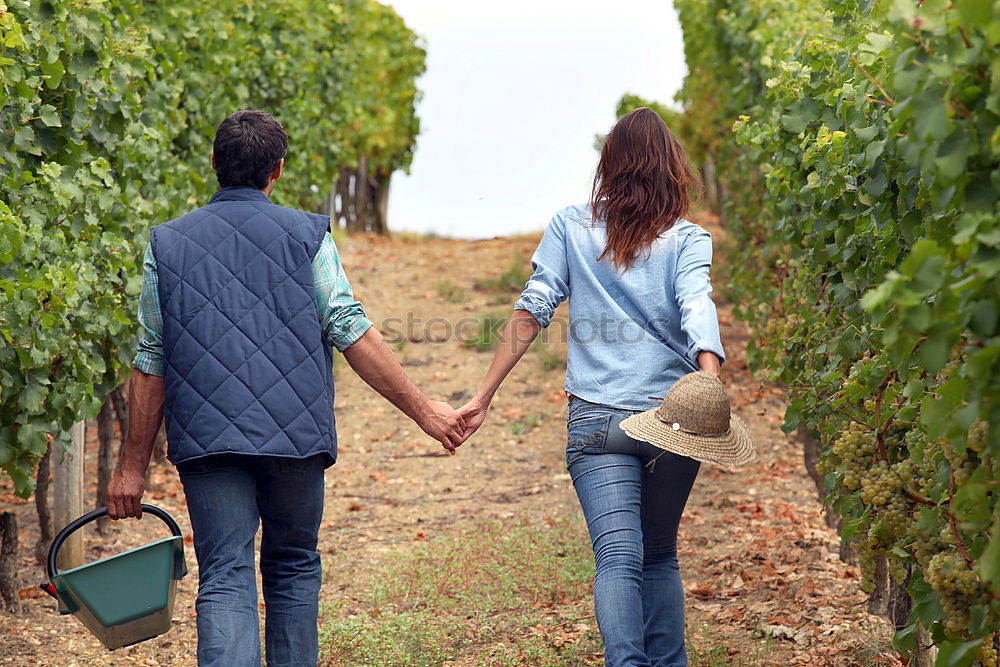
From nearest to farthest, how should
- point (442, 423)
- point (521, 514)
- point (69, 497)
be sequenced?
point (442, 423) → point (69, 497) → point (521, 514)

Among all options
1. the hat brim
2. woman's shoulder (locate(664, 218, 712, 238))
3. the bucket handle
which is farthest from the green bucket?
woman's shoulder (locate(664, 218, 712, 238))

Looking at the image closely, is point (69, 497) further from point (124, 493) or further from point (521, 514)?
point (521, 514)

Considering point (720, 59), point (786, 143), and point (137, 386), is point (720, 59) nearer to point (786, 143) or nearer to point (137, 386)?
point (786, 143)

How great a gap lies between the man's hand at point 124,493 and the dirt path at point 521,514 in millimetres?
1589

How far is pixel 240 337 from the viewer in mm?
3406

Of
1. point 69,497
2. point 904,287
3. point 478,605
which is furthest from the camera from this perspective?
point 69,497

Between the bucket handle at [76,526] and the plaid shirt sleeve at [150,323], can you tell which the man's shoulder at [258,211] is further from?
the bucket handle at [76,526]

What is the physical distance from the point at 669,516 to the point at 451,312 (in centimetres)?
1032

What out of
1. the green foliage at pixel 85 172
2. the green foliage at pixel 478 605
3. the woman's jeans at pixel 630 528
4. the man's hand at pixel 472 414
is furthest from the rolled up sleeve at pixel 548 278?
the green foliage at pixel 85 172

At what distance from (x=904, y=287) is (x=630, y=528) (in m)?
1.70

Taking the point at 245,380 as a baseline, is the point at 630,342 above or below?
above

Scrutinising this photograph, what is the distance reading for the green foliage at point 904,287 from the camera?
6.70ft

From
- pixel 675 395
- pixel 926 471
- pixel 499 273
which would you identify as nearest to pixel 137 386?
pixel 675 395

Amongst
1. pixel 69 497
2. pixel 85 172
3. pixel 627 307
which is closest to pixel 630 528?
pixel 627 307
